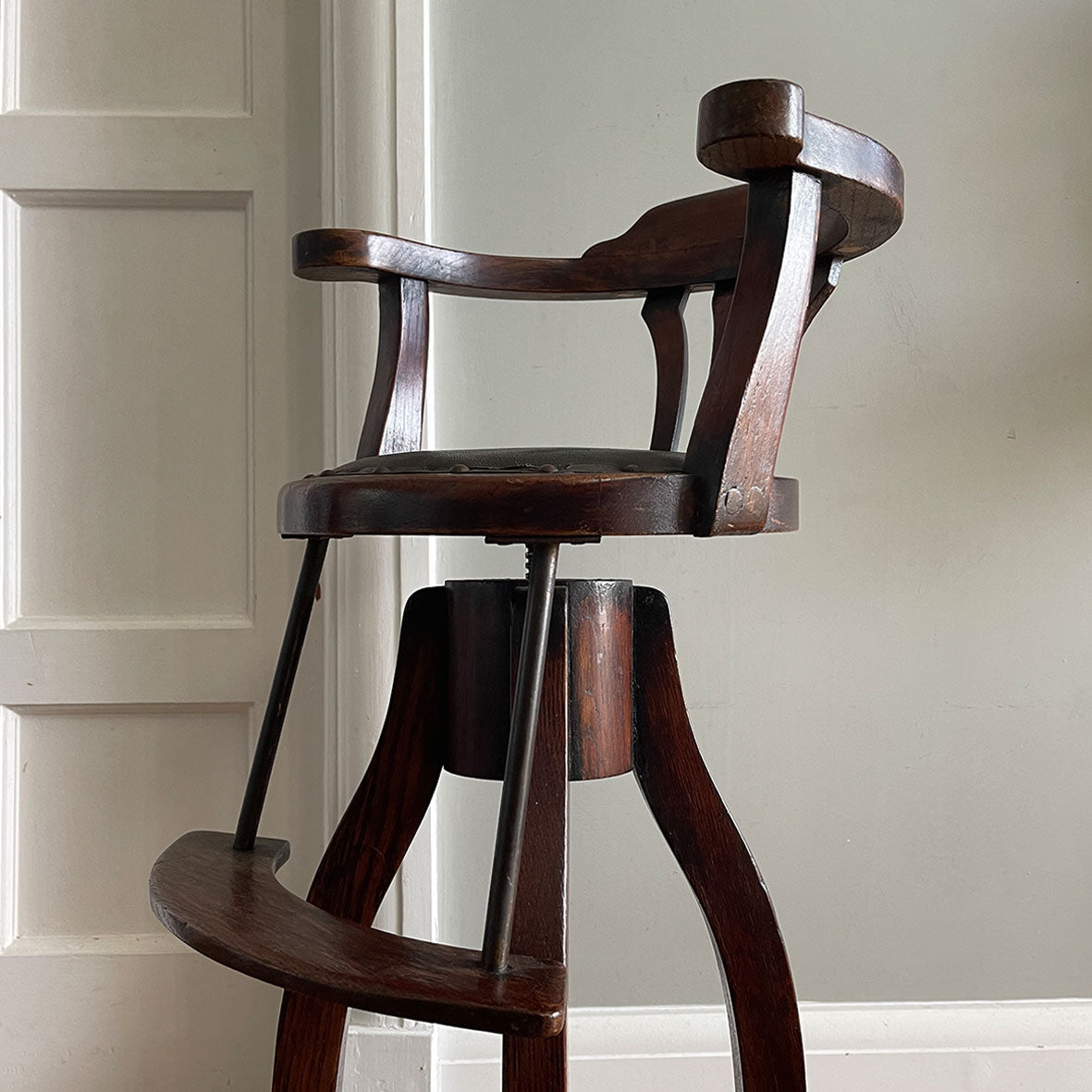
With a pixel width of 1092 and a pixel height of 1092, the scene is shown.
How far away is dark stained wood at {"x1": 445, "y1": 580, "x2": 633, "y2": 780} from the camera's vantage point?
75cm

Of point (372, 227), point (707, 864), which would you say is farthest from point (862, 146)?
point (372, 227)

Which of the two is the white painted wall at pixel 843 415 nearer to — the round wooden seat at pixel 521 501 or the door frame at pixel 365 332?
the door frame at pixel 365 332

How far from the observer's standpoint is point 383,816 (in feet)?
2.75

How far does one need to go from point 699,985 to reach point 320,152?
1.09 meters

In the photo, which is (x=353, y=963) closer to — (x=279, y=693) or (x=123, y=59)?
(x=279, y=693)

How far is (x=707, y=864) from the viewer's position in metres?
0.84

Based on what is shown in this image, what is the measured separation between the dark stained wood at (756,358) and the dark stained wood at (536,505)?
0.02 metres

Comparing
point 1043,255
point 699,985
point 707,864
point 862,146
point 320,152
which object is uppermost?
point 320,152

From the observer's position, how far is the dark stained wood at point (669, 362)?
974 millimetres

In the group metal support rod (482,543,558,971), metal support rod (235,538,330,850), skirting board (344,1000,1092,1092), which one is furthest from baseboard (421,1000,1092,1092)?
metal support rod (482,543,558,971)

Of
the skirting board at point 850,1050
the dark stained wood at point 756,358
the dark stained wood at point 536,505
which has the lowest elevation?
the skirting board at point 850,1050

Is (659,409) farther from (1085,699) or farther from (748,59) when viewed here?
(1085,699)

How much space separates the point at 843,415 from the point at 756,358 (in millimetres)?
638

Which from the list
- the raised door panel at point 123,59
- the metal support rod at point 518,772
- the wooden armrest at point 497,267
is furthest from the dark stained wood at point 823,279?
the raised door panel at point 123,59
